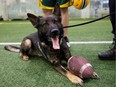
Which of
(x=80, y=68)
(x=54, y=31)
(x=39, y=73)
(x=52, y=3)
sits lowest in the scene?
(x=39, y=73)

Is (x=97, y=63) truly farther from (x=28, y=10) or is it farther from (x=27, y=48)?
(x=28, y=10)

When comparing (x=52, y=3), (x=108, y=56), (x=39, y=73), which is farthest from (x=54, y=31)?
(x=52, y=3)

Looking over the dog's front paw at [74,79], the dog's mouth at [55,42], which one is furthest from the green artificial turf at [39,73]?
the dog's mouth at [55,42]

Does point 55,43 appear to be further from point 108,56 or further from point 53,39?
point 108,56

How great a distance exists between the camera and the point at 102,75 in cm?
256

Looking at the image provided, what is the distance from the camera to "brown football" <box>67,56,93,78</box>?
2401 mm

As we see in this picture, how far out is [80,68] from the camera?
2443 mm

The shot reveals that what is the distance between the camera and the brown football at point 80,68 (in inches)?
94.5

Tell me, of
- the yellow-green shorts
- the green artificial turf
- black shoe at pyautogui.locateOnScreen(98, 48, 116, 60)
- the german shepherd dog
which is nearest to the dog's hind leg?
the green artificial turf

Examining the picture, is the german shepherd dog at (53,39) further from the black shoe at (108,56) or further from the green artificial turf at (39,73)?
the black shoe at (108,56)

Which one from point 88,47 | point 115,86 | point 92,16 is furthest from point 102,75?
point 92,16

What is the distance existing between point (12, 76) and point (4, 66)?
42 cm

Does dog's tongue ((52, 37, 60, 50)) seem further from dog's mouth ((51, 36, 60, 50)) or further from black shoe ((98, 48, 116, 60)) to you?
black shoe ((98, 48, 116, 60))

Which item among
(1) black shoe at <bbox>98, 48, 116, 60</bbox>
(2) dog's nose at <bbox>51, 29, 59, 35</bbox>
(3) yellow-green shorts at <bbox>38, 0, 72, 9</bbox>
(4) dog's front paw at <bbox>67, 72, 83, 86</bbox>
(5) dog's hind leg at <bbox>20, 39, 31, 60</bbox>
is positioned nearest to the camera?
(4) dog's front paw at <bbox>67, 72, 83, 86</bbox>
